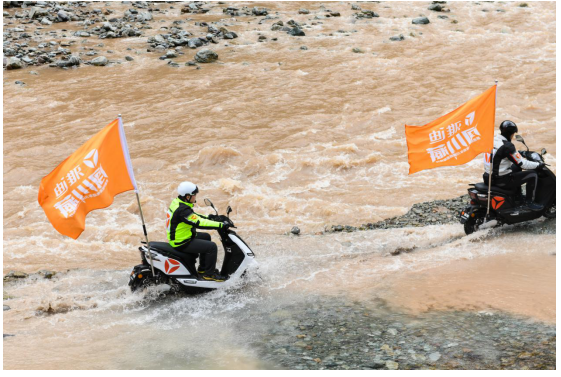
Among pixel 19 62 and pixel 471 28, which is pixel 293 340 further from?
pixel 471 28

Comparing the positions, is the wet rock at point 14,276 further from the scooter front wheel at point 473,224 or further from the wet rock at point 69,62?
the wet rock at point 69,62

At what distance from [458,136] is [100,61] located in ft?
58.5

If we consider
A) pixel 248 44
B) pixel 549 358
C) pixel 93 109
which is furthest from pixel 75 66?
pixel 549 358

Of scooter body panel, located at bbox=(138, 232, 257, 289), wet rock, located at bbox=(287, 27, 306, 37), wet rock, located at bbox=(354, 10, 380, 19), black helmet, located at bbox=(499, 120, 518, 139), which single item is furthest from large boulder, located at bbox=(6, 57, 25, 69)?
Answer: black helmet, located at bbox=(499, 120, 518, 139)

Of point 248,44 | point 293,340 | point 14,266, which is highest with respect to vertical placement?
point 248,44

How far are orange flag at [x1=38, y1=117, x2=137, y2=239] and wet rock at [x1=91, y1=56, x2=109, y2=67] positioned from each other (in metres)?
16.8

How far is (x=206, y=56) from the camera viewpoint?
2298 centimetres

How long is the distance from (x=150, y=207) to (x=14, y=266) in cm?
326

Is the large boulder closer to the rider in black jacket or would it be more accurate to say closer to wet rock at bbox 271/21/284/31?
wet rock at bbox 271/21/284/31

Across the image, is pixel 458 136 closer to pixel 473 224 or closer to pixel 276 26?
pixel 473 224

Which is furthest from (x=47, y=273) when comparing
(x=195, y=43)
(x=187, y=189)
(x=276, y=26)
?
(x=276, y=26)

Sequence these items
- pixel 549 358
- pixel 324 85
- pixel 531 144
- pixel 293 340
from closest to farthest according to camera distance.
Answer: pixel 549 358
pixel 293 340
pixel 531 144
pixel 324 85

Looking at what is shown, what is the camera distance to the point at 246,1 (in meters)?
31.9

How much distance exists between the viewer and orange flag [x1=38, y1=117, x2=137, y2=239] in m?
7.02
